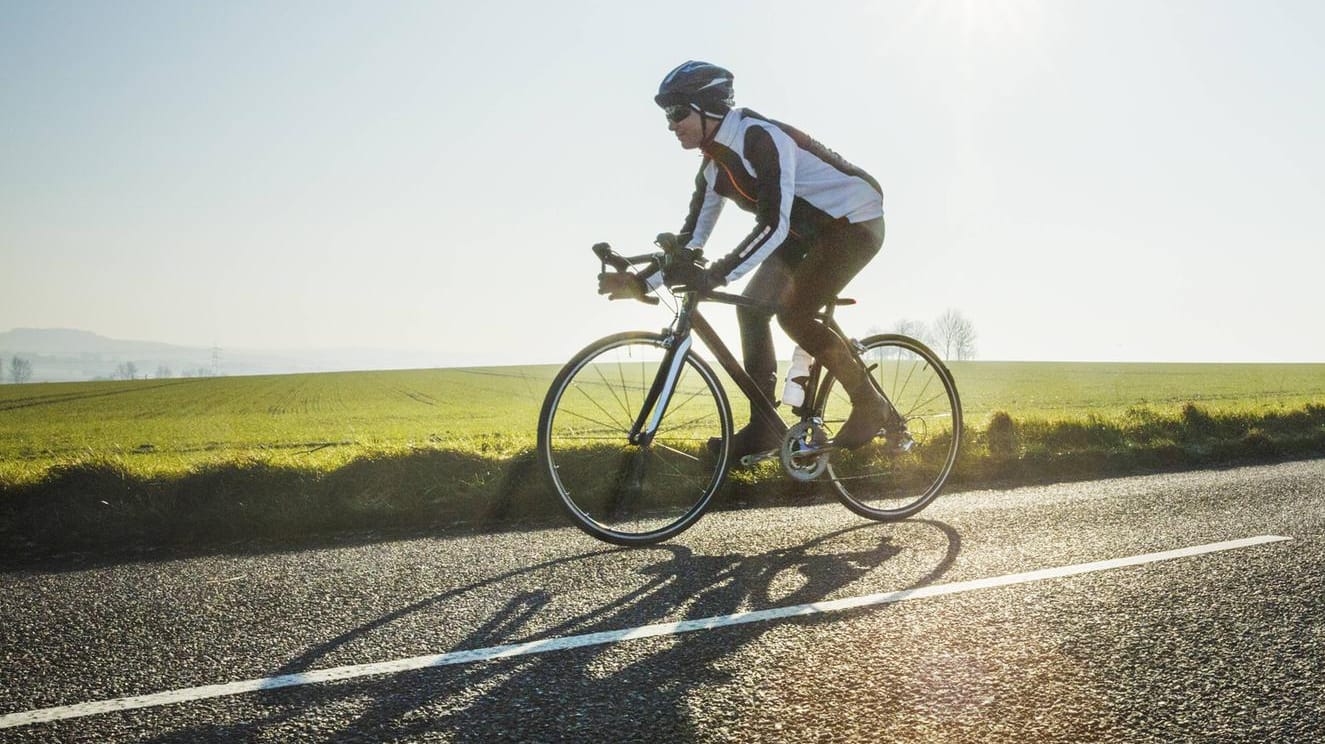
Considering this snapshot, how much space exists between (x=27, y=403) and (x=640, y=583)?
5874cm

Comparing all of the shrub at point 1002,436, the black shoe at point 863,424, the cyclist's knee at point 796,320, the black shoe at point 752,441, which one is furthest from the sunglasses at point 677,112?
the shrub at point 1002,436

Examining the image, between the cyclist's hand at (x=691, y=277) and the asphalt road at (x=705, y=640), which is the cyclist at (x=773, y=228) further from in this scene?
the asphalt road at (x=705, y=640)

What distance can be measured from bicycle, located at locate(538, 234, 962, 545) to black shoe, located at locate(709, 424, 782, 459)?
0.04m

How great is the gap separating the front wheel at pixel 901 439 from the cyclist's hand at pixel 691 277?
113 cm

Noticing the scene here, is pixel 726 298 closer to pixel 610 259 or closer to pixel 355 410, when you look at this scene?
pixel 610 259

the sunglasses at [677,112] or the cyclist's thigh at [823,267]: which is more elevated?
the sunglasses at [677,112]

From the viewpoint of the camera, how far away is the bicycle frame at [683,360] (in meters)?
4.87

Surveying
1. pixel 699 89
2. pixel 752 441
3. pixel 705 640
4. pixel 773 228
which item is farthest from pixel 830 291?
pixel 705 640

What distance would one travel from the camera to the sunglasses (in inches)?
188

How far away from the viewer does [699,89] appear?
4754mm

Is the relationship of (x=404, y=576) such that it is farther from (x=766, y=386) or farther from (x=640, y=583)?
(x=766, y=386)

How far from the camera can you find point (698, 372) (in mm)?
4996

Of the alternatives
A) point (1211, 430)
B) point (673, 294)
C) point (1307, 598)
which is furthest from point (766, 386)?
point (1211, 430)

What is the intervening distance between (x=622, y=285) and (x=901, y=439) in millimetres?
2208
